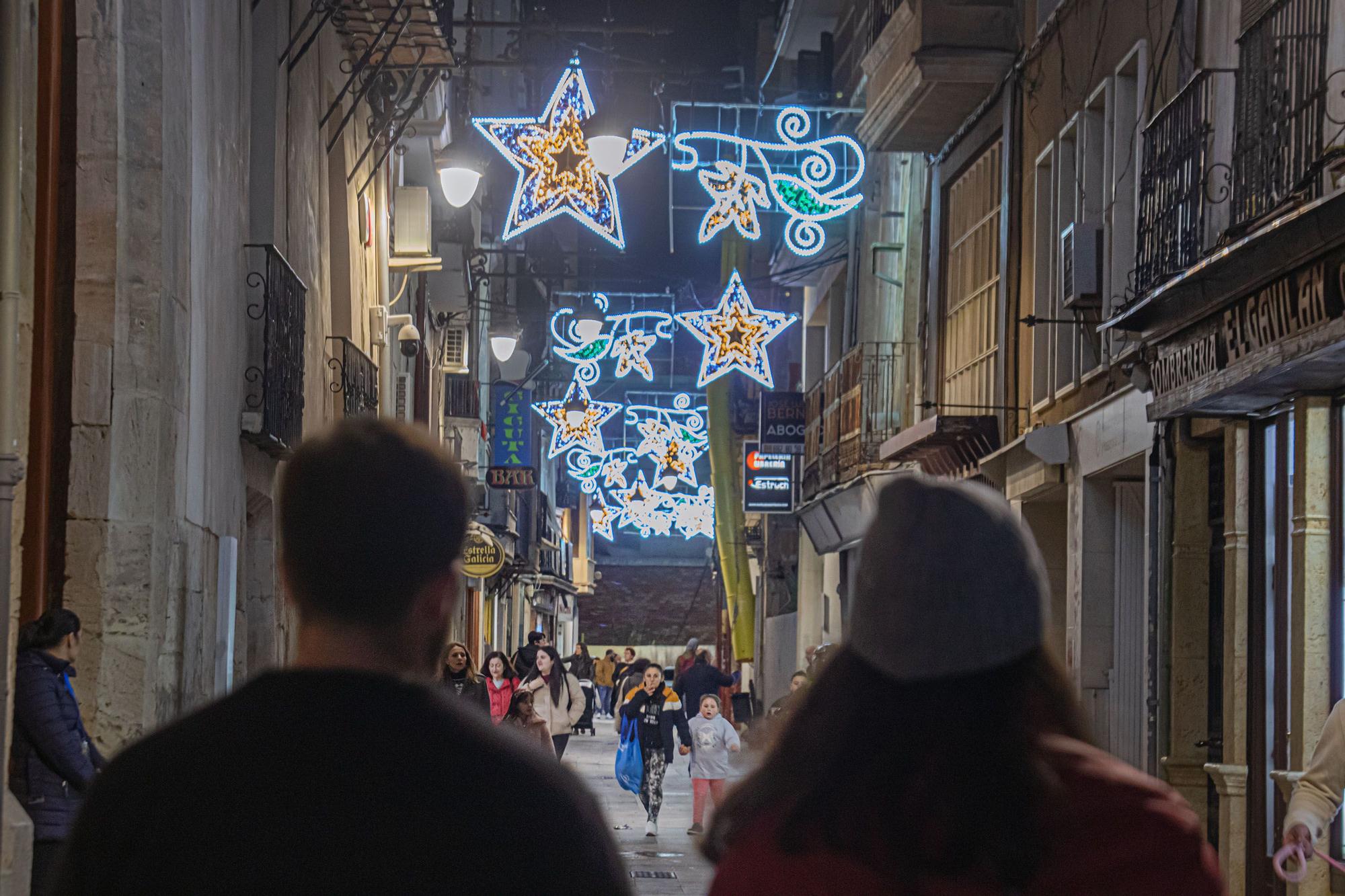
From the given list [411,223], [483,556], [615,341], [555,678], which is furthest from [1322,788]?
[615,341]

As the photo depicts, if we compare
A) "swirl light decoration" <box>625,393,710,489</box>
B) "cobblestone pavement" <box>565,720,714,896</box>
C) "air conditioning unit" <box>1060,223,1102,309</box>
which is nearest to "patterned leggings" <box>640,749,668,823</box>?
"cobblestone pavement" <box>565,720,714,896</box>

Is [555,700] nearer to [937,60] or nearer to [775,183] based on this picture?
[775,183]

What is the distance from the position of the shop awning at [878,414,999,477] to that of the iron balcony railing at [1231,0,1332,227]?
6642 mm

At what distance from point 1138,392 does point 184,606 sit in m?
6.80

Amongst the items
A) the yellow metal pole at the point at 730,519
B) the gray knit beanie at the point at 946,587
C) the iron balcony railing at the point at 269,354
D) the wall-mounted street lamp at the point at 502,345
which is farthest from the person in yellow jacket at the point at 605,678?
the gray knit beanie at the point at 946,587

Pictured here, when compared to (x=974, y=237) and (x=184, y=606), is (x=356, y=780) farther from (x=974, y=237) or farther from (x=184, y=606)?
(x=974, y=237)

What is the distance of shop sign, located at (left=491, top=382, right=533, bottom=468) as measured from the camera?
40062mm

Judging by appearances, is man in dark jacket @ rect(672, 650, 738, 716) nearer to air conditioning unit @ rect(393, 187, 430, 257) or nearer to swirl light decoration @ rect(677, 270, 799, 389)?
swirl light decoration @ rect(677, 270, 799, 389)

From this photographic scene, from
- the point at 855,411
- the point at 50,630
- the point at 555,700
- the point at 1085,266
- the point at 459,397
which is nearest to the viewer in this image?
the point at 50,630

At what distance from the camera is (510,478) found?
111ft

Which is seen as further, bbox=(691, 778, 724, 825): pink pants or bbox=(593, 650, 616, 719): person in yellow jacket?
bbox=(593, 650, 616, 719): person in yellow jacket

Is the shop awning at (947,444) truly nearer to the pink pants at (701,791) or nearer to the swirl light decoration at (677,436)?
the pink pants at (701,791)

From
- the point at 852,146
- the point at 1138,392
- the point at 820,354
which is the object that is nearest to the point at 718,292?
the point at 820,354

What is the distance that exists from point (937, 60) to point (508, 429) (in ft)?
78.3
